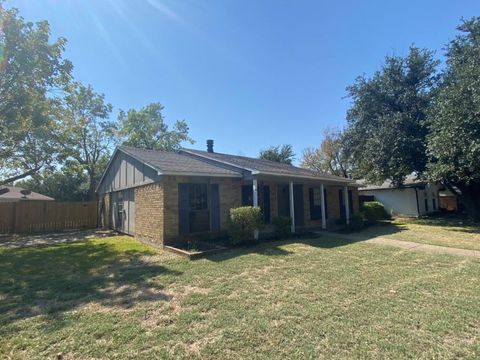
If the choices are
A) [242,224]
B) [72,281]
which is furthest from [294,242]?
[72,281]

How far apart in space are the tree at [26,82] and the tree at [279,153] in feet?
74.1

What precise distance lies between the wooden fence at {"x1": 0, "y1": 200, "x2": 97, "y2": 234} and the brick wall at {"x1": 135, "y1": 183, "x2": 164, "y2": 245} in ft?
25.1

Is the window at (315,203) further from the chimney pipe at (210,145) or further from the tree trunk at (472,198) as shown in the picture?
the tree trunk at (472,198)

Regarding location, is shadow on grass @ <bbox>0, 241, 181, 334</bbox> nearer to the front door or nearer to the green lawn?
the green lawn

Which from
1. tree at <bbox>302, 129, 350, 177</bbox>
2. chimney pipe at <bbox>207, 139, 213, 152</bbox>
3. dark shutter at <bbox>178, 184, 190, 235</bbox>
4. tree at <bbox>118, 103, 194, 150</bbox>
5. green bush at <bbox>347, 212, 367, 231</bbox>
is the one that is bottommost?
green bush at <bbox>347, 212, 367, 231</bbox>

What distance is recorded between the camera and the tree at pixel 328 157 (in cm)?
3438

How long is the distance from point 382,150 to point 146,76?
48.9 ft

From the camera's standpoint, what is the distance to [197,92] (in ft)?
53.4

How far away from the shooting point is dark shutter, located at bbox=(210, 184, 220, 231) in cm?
1082

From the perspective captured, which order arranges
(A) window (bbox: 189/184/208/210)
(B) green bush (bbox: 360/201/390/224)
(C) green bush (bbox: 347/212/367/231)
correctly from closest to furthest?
(A) window (bbox: 189/184/208/210)
(C) green bush (bbox: 347/212/367/231)
(B) green bush (bbox: 360/201/390/224)

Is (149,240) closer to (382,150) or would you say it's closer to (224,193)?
(224,193)

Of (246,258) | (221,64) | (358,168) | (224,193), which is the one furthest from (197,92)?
(358,168)

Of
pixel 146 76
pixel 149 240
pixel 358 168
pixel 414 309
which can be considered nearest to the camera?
pixel 414 309

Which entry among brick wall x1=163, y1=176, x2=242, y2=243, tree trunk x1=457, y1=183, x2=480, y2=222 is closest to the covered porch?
brick wall x1=163, y1=176, x2=242, y2=243
